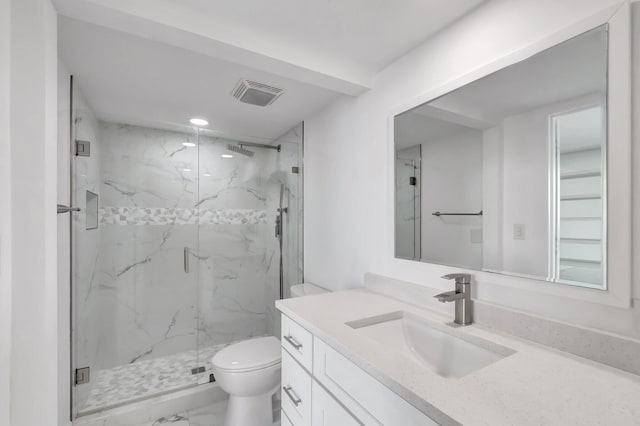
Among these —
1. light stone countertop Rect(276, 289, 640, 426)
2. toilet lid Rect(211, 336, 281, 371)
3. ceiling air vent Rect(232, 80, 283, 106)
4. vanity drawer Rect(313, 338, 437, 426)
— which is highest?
ceiling air vent Rect(232, 80, 283, 106)

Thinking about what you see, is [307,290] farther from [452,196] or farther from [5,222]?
[5,222]

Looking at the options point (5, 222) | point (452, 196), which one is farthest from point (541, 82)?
point (5, 222)

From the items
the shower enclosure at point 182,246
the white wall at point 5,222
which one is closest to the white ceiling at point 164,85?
the shower enclosure at point 182,246

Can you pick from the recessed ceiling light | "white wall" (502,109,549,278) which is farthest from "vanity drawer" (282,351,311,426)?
the recessed ceiling light

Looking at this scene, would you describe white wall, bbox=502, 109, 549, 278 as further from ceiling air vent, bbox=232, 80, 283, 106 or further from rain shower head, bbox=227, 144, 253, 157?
rain shower head, bbox=227, 144, 253, 157

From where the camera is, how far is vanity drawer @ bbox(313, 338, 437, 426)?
700 millimetres

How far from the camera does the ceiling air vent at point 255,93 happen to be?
1.84 metres

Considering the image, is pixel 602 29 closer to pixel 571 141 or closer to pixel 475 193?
pixel 571 141

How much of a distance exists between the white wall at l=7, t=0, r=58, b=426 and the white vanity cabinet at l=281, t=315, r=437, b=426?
0.90 meters

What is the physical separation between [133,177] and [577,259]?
2.87 metres

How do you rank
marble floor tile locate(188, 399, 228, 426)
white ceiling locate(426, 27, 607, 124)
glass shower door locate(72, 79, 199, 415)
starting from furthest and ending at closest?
glass shower door locate(72, 79, 199, 415) < marble floor tile locate(188, 399, 228, 426) < white ceiling locate(426, 27, 607, 124)

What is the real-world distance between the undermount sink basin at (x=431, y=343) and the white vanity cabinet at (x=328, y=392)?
188 mm

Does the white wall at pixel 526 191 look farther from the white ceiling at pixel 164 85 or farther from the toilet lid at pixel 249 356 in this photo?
the toilet lid at pixel 249 356

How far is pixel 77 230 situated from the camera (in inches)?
71.2
